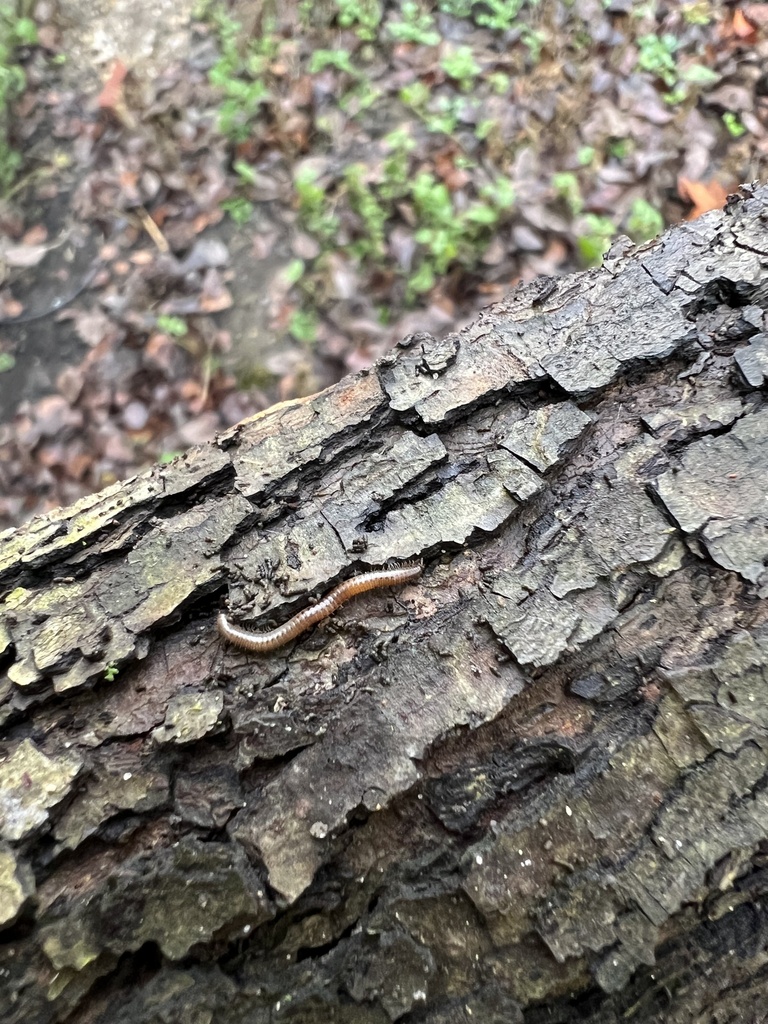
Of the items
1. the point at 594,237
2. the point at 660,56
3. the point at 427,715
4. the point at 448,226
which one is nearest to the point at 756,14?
the point at 660,56

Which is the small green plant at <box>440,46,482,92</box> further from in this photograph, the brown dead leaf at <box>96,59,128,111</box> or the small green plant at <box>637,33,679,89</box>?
the brown dead leaf at <box>96,59,128,111</box>

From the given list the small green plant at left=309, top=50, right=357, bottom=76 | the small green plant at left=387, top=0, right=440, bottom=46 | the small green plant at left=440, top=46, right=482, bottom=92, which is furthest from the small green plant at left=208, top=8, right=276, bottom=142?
the small green plant at left=440, top=46, right=482, bottom=92

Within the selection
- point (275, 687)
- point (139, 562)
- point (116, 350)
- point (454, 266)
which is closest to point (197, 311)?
point (116, 350)

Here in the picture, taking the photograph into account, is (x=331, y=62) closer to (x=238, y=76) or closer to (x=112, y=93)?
(x=238, y=76)

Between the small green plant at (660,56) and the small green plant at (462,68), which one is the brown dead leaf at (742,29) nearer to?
the small green plant at (660,56)

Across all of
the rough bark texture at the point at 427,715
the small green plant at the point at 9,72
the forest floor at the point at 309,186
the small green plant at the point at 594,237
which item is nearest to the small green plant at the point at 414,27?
the forest floor at the point at 309,186

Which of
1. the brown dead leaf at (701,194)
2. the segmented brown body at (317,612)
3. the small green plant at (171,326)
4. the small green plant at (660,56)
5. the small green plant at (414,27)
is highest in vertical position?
the small green plant at (414,27)
